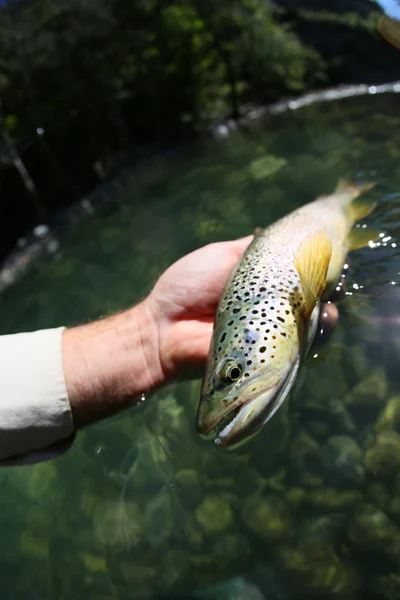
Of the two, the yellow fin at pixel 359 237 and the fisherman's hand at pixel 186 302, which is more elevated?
the fisherman's hand at pixel 186 302

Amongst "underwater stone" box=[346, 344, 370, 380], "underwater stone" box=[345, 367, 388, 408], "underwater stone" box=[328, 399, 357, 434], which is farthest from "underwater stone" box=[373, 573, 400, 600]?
"underwater stone" box=[346, 344, 370, 380]

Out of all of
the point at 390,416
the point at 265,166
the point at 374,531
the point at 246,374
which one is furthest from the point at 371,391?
the point at 265,166

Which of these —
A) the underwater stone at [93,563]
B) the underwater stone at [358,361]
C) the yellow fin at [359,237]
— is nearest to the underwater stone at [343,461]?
the underwater stone at [358,361]

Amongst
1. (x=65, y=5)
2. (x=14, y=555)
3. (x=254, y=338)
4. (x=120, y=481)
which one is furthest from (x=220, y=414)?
(x=65, y=5)

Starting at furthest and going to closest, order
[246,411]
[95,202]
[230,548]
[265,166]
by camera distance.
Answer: [95,202]
[265,166]
[230,548]
[246,411]

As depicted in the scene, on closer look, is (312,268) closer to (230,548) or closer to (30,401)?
(30,401)

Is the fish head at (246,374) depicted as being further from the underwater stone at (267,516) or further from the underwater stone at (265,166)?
the underwater stone at (265,166)

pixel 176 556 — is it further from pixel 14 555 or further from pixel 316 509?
pixel 14 555
